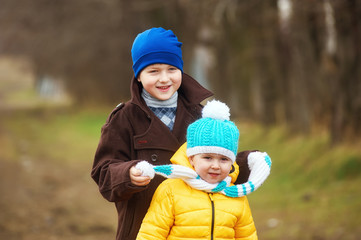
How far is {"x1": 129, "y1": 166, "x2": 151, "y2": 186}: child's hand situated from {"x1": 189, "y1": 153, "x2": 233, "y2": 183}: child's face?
0.30m

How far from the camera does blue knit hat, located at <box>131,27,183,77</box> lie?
3074mm

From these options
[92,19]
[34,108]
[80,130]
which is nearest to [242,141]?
[80,130]

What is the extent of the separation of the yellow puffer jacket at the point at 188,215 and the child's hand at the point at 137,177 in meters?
0.19

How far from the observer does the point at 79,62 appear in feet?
81.8

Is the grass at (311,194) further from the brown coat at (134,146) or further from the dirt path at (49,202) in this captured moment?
the brown coat at (134,146)

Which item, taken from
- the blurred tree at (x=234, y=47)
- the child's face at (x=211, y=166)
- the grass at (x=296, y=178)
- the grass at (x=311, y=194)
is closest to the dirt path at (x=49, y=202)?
the grass at (x=296, y=178)

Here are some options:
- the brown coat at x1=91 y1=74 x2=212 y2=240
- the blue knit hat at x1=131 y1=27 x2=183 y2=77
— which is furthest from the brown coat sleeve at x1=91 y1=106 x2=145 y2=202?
the blue knit hat at x1=131 y1=27 x2=183 y2=77

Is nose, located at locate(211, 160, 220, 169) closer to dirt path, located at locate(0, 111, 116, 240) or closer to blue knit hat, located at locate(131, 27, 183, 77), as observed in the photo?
blue knit hat, located at locate(131, 27, 183, 77)

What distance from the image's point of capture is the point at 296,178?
966 centimetres

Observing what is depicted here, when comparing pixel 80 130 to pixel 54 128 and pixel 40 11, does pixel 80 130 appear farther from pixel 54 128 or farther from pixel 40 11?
pixel 40 11

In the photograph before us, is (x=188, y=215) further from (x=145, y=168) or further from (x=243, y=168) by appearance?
(x=243, y=168)

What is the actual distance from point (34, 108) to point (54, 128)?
23.2 ft

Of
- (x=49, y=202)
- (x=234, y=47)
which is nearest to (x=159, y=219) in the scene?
(x=49, y=202)

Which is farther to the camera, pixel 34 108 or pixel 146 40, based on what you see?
pixel 34 108
